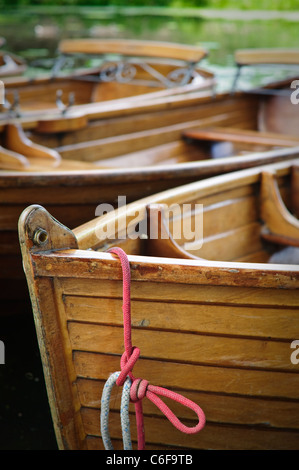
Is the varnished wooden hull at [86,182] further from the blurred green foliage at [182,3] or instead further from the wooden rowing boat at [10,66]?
the blurred green foliage at [182,3]

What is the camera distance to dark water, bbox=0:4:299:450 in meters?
3.03

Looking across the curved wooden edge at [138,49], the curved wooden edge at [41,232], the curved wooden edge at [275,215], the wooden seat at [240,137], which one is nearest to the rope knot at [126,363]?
the curved wooden edge at [41,232]

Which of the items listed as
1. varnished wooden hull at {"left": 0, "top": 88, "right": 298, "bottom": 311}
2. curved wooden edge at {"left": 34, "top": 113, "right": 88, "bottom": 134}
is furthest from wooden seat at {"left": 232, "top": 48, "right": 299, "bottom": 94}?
curved wooden edge at {"left": 34, "top": 113, "right": 88, "bottom": 134}

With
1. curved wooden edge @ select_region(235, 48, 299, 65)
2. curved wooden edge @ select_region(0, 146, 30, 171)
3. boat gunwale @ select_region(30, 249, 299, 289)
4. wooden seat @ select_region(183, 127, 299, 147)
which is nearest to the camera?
boat gunwale @ select_region(30, 249, 299, 289)

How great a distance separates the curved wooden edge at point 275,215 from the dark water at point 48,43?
1.56m

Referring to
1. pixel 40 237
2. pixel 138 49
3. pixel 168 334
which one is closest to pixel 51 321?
pixel 40 237

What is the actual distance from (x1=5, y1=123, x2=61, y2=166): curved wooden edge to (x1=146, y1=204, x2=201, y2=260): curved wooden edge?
1.45 metres

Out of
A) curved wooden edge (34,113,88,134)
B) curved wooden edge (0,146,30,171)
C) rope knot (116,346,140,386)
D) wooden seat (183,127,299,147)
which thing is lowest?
rope knot (116,346,140,386)

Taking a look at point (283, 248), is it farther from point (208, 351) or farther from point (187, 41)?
point (187, 41)

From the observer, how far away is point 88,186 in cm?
309

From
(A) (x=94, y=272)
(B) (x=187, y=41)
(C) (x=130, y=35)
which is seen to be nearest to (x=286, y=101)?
(A) (x=94, y=272)

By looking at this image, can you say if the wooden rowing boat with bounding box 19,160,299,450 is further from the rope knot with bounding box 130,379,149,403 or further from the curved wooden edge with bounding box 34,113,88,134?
the curved wooden edge with bounding box 34,113,88,134

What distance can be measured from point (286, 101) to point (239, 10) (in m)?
28.0

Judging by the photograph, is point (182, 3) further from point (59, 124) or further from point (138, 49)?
point (59, 124)
